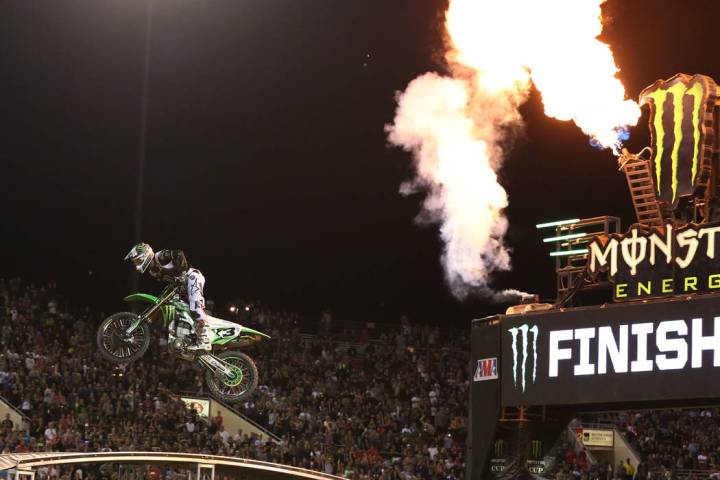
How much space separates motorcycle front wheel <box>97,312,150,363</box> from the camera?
21.8 m

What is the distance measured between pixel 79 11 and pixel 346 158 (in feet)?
37.4

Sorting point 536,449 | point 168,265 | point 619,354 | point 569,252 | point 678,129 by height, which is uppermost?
point 678,129

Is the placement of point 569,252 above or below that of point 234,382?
above

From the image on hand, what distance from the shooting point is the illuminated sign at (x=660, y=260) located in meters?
25.9

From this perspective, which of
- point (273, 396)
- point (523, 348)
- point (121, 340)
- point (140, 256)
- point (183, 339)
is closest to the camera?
point (140, 256)

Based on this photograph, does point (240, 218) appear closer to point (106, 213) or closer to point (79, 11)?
point (106, 213)

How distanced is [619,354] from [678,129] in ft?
15.8

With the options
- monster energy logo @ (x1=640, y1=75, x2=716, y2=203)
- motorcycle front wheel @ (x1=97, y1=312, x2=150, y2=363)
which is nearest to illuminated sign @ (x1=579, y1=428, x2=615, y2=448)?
monster energy logo @ (x1=640, y1=75, x2=716, y2=203)

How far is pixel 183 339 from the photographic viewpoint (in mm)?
21250

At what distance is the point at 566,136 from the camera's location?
149ft

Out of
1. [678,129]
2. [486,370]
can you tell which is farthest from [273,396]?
[678,129]

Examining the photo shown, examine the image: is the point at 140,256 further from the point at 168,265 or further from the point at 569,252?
the point at 569,252

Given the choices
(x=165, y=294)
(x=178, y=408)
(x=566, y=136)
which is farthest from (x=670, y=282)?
(x=566, y=136)

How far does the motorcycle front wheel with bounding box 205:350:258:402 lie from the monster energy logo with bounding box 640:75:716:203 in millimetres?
10190
